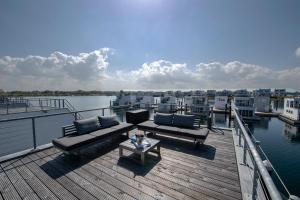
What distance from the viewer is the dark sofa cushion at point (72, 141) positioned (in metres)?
3.20

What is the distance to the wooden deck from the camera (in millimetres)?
2299

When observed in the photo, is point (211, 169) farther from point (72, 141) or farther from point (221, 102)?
point (221, 102)

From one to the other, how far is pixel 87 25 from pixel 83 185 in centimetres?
791

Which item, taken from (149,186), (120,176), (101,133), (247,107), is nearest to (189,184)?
(149,186)

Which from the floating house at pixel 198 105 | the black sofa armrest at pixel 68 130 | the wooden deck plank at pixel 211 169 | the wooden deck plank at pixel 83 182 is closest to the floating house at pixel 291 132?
the floating house at pixel 198 105

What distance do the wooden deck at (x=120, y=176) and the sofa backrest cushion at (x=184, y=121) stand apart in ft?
3.19

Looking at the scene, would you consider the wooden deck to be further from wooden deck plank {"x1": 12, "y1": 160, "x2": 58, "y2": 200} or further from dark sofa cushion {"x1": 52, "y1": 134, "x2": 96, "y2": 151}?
dark sofa cushion {"x1": 52, "y1": 134, "x2": 96, "y2": 151}

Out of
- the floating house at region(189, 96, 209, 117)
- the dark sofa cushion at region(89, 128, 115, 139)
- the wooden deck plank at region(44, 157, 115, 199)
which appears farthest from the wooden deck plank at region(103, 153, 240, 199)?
the floating house at region(189, 96, 209, 117)

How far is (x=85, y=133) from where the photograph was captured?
406 cm

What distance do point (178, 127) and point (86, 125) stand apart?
2.76 metres

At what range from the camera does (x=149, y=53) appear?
11688 millimetres

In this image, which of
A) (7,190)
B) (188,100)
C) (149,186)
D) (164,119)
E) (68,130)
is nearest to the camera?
(7,190)

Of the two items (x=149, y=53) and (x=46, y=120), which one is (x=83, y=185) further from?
(x=149, y=53)

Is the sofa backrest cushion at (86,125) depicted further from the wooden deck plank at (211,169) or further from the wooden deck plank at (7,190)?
the wooden deck plank at (211,169)
